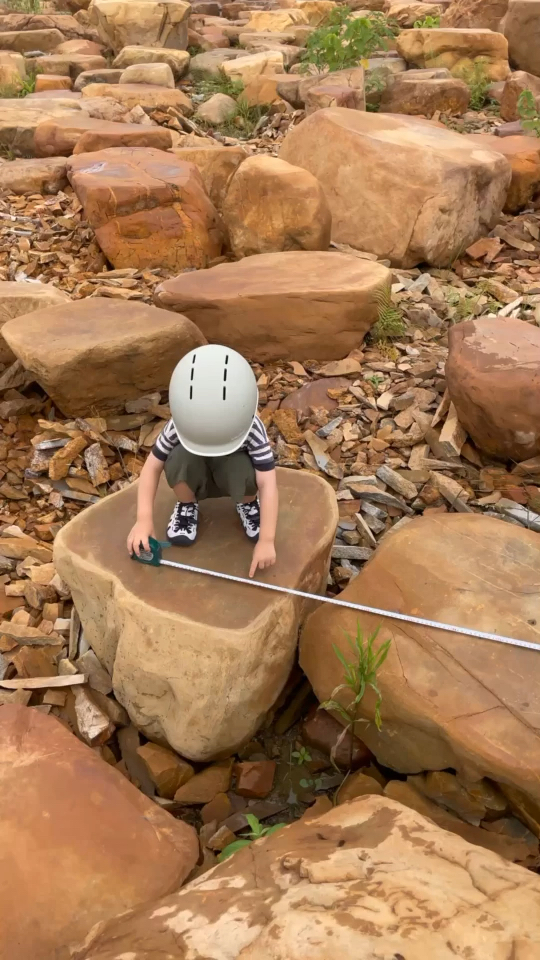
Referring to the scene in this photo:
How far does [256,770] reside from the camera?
209cm

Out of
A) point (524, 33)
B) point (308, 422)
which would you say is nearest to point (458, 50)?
A: point (524, 33)

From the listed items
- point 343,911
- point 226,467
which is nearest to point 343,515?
point 226,467

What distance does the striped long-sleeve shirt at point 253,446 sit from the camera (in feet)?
6.79

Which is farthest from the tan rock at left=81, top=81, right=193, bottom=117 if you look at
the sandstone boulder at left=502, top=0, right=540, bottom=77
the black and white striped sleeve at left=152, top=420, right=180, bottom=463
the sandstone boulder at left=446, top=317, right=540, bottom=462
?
the black and white striped sleeve at left=152, top=420, right=180, bottom=463

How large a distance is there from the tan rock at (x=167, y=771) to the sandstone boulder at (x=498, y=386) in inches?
67.5

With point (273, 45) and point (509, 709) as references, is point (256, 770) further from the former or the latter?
point (273, 45)

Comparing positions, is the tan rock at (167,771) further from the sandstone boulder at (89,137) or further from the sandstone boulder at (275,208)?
the sandstone boulder at (89,137)

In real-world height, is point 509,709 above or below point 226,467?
below

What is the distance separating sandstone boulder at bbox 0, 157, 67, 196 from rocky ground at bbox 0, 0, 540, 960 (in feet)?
0.06

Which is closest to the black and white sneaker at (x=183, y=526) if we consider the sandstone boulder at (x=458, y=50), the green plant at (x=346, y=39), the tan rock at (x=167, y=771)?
the tan rock at (x=167, y=771)

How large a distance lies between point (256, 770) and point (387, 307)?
7.87ft

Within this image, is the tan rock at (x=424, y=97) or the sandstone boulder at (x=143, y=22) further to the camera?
the sandstone boulder at (x=143, y=22)

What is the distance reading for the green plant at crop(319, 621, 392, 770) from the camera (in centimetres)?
195

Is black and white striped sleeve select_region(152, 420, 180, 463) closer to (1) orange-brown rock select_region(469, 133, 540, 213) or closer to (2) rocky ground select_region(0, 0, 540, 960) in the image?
(2) rocky ground select_region(0, 0, 540, 960)
